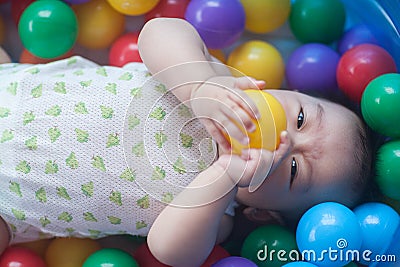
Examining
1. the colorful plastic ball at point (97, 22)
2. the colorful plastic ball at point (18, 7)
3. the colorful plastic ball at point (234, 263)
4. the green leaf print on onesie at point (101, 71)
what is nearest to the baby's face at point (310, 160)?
the colorful plastic ball at point (234, 263)

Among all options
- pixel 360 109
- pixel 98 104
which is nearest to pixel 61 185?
pixel 98 104

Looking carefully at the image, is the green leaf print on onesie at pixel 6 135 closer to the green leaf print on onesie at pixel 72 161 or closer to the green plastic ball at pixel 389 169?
the green leaf print on onesie at pixel 72 161

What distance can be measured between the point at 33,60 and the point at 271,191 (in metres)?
0.59

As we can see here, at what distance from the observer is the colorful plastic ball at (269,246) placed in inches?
42.7

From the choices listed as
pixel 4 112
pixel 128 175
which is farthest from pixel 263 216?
pixel 4 112

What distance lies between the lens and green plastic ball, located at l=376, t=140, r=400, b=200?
1.07 meters

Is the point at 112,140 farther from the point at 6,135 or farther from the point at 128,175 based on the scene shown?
the point at 6,135

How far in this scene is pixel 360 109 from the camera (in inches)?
45.6

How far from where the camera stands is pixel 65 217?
1.06 meters

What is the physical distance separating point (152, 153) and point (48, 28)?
36cm

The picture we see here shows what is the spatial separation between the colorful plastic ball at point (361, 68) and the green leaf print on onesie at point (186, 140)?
0.36 meters

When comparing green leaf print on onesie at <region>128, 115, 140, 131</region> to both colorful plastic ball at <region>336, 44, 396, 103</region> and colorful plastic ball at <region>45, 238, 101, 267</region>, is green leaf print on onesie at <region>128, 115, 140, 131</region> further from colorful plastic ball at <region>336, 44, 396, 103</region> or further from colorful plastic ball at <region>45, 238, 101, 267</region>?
colorful plastic ball at <region>336, 44, 396, 103</region>

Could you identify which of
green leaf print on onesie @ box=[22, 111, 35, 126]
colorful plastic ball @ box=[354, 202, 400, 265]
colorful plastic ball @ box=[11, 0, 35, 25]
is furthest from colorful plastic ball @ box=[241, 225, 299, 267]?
colorful plastic ball @ box=[11, 0, 35, 25]

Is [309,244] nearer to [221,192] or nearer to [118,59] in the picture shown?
[221,192]
